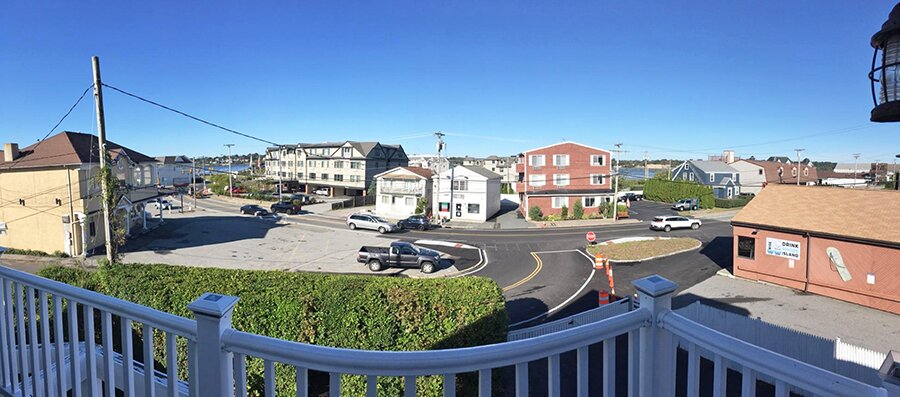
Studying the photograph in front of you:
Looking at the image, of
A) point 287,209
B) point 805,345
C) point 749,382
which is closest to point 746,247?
point 805,345

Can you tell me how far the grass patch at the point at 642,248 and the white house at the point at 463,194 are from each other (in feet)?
55.6

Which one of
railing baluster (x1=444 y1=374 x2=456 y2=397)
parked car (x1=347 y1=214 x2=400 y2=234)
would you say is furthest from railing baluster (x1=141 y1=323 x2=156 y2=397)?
parked car (x1=347 y1=214 x2=400 y2=234)

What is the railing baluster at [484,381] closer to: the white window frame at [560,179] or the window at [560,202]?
the window at [560,202]

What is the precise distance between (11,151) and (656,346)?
37.1 meters

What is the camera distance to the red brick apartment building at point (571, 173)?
43812mm

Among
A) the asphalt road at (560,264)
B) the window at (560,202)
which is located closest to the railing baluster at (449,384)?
the asphalt road at (560,264)

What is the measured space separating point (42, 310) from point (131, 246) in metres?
29.2

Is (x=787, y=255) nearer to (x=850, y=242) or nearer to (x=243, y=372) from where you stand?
(x=850, y=242)

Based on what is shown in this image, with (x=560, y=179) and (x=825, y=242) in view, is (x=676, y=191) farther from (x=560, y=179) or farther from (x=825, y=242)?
(x=825, y=242)

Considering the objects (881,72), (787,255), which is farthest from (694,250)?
(881,72)

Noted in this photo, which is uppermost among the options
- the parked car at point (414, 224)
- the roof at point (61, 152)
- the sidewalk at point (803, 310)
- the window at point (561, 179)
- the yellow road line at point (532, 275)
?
the roof at point (61, 152)

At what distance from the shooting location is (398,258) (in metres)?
22.3

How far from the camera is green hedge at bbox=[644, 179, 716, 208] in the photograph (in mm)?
49844

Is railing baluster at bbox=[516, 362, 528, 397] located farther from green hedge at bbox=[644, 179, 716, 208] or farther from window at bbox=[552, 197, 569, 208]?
green hedge at bbox=[644, 179, 716, 208]
